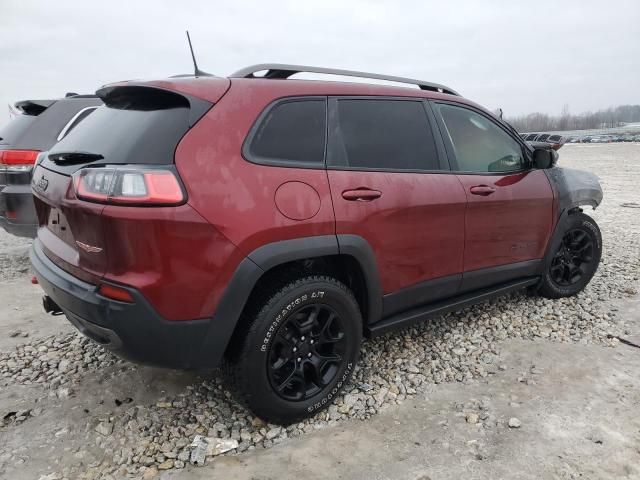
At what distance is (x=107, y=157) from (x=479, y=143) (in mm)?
2510

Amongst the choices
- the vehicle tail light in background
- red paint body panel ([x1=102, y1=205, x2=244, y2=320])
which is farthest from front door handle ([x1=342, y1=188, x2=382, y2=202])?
the vehicle tail light in background

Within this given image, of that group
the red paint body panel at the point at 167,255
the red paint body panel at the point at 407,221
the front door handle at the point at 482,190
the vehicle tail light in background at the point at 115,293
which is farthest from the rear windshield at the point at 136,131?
the front door handle at the point at 482,190

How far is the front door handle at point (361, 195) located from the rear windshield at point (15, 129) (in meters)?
3.95

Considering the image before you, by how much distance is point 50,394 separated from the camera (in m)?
2.81

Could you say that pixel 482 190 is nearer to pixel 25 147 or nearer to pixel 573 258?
pixel 573 258

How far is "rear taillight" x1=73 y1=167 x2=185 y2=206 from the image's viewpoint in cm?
196

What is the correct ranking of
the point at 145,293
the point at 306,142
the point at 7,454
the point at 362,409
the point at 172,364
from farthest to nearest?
1. the point at 362,409
2. the point at 306,142
3. the point at 7,454
4. the point at 172,364
5. the point at 145,293

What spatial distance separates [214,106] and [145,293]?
2.99 ft

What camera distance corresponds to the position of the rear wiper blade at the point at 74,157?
221 cm

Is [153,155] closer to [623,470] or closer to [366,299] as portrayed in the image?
[366,299]

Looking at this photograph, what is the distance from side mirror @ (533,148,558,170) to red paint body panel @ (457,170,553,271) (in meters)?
0.07

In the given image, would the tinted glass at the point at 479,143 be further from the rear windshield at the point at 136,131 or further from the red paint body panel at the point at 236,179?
the rear windshield at the point at 136,131

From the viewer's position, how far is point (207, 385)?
113 inches

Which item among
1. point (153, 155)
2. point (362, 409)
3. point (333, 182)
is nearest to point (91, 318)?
point (153, 155)
